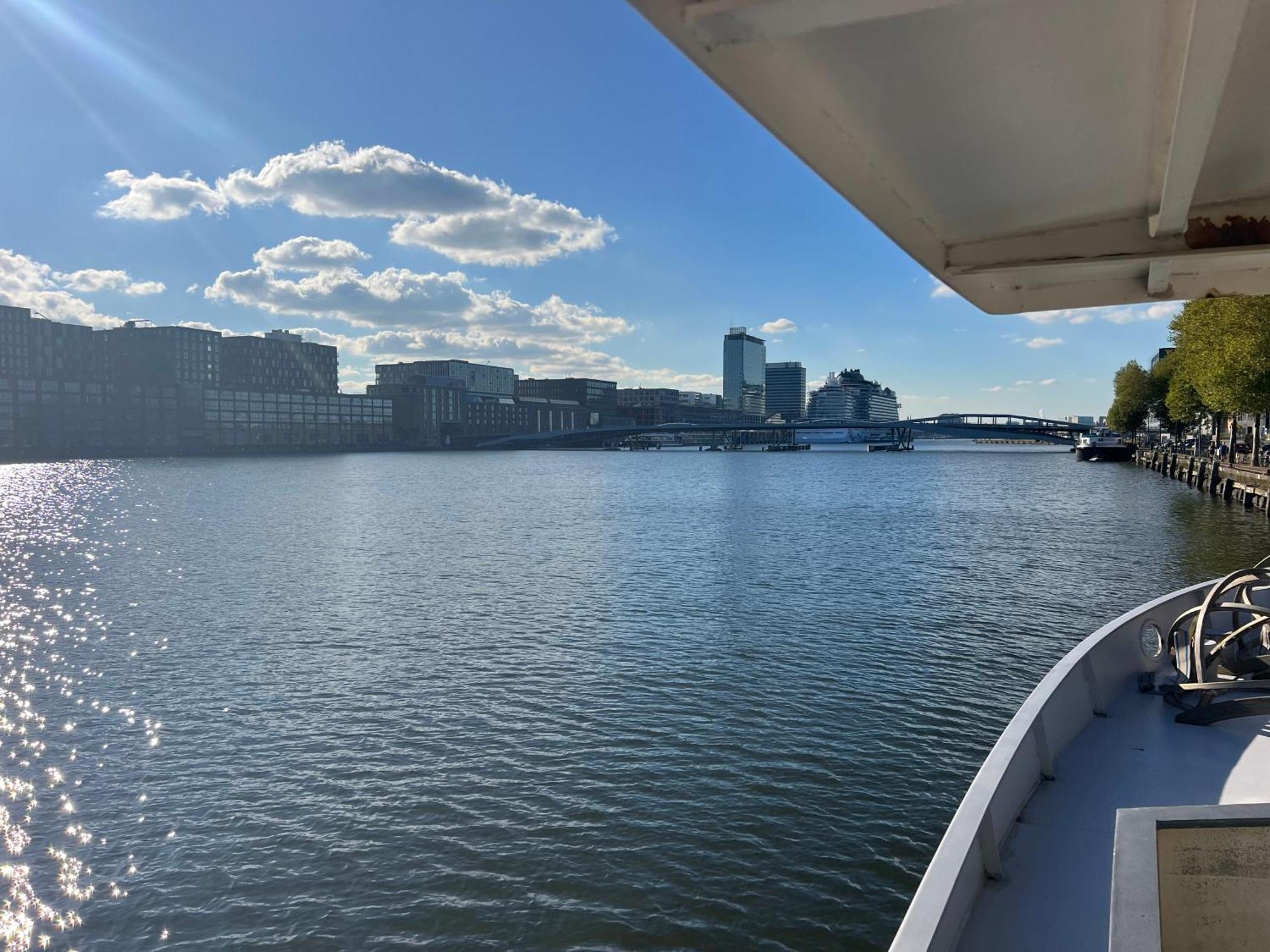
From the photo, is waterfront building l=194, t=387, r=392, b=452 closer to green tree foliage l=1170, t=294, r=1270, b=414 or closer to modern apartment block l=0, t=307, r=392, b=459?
modern apartment block l=0, t=307, r=392, b=459

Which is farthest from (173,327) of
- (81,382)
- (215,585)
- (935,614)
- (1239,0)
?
(1239,0)

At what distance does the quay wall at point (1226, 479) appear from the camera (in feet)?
149

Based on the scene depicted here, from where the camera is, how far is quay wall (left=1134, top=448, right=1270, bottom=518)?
45469 mm

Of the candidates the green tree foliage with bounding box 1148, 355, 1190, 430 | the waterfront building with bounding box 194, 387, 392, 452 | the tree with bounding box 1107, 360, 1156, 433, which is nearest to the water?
the green tree foliage with bounding box 1148, 355, 1190, 430

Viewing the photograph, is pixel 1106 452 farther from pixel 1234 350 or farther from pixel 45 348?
pixel 45 348

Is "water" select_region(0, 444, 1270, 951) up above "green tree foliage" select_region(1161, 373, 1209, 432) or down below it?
below

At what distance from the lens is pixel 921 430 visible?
166 metres

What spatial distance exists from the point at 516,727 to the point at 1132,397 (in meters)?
112

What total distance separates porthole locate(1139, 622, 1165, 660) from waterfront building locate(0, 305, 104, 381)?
19305 cm

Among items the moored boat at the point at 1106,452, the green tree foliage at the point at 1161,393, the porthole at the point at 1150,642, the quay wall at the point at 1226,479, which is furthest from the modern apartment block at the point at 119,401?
the porthole at the point at 1150,642

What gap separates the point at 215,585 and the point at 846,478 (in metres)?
72.6

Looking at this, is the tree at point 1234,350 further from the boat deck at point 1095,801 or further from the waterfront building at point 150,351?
the waterfront building at point 150,351

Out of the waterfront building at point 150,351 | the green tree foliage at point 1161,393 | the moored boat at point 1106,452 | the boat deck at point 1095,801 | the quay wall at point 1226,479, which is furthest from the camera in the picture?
the waterfront building at point 150,351

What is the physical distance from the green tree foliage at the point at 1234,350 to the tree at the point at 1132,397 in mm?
63194
